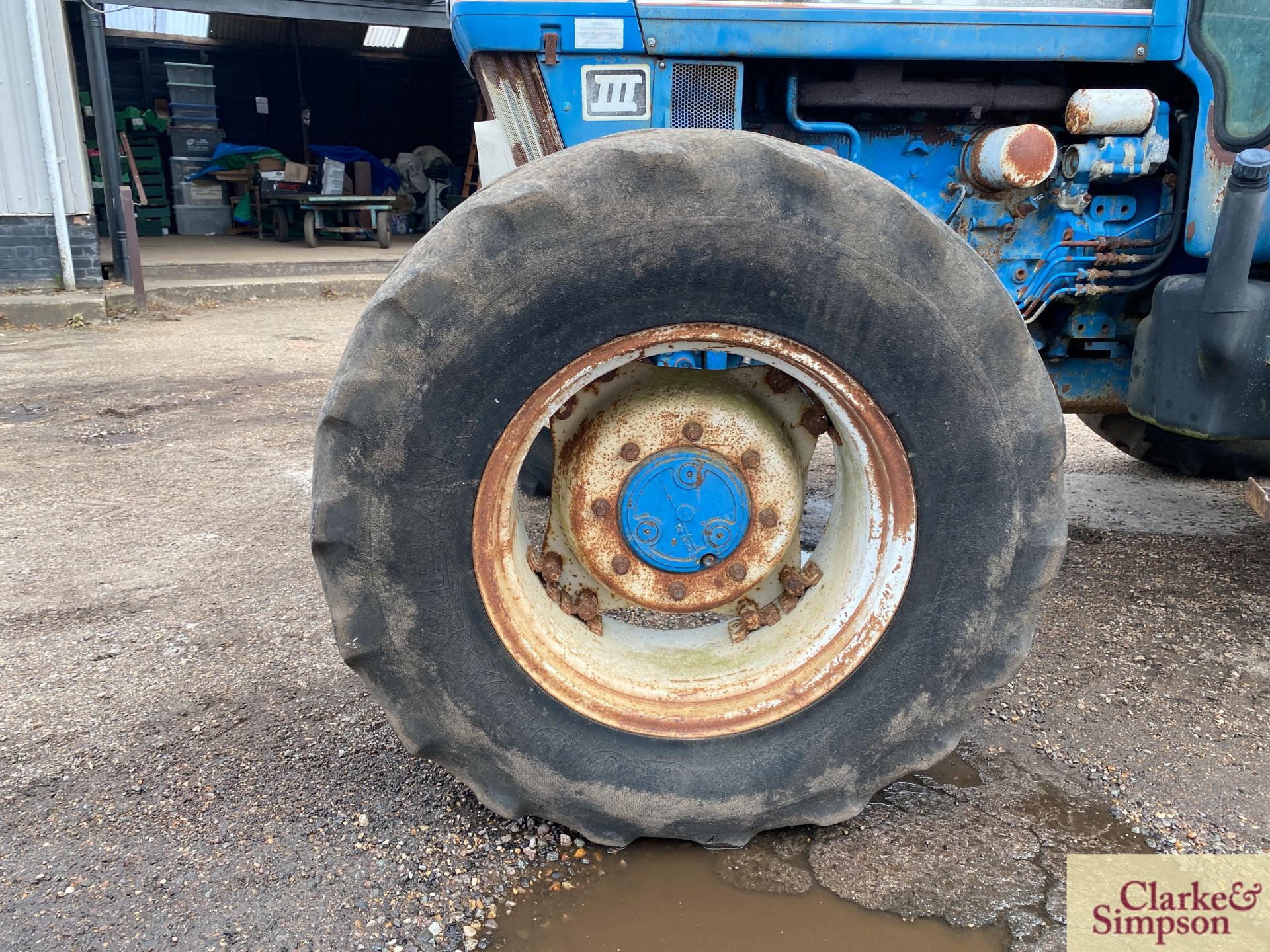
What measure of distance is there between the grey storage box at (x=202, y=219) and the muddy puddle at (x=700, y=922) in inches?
617

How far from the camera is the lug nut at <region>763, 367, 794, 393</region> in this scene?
2008 mm

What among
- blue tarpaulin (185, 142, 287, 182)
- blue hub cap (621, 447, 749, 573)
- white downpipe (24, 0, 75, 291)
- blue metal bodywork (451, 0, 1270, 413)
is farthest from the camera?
blue tarpaulin (185, 142, 287, 182)

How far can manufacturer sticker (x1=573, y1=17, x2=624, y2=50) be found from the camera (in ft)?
7.55

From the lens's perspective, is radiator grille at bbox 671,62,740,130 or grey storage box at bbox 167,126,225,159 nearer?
radiator grille at bbox 671,62,740,130

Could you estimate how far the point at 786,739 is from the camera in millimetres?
1795

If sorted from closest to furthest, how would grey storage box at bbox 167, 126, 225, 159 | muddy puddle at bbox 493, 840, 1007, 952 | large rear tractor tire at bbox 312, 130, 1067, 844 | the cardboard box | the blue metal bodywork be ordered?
large rear tractor tire at bbox 312, 130, 1067, 844, muddy puddle at bbox 493, 840, 1007, 952, the blue metal bodywork, the cardboard box, grey storage box at bbox 167, 126, 225, 159

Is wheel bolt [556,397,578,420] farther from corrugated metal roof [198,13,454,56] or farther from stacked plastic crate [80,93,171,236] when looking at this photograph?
Result: corrugated metal roof [198,13,454,56]

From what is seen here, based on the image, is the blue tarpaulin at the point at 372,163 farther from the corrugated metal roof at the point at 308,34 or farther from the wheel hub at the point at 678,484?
the wheel hub at the point at 678,484

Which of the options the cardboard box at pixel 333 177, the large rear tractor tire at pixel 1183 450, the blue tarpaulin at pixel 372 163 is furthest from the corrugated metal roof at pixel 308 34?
the large rear tractor tire at pixel 1183 450

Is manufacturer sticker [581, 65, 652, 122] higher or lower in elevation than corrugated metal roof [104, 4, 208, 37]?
lower

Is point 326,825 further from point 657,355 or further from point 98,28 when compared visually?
point 98,28

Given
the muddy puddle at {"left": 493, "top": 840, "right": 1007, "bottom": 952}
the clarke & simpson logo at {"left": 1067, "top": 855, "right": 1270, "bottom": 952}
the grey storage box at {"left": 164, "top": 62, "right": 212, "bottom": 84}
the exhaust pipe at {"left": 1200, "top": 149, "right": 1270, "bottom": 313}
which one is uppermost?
the grey storage box at {"left": 164, "top": 62, "right": 212, "bottom": 84}

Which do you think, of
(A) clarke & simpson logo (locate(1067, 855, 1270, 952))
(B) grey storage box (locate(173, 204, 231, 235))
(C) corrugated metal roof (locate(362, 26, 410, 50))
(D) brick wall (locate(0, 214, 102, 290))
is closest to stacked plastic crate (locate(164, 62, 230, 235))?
(B) grey storage box (locate(173, 204, 231, 235))

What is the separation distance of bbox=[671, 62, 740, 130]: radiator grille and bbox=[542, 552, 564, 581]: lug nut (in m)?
1.12
